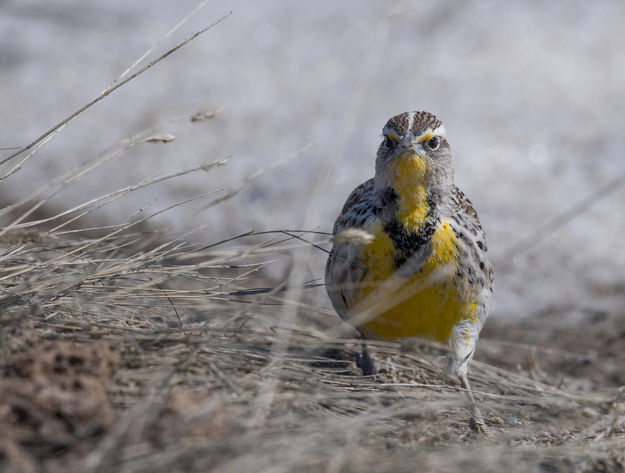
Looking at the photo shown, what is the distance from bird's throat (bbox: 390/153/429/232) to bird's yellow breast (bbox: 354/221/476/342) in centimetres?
12

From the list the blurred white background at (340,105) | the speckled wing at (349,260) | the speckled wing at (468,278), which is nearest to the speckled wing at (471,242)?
the speckled wing at (468,278)

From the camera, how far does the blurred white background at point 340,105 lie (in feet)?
23.4

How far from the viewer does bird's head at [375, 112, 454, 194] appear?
13.5 ft

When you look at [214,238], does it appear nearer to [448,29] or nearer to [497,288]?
[497,288]

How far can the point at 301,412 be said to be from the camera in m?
2.84

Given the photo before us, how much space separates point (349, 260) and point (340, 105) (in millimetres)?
4288

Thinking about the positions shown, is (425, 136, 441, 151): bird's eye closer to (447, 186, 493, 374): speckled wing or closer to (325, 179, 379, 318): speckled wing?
(447, 186, 493, 374): speckled wing

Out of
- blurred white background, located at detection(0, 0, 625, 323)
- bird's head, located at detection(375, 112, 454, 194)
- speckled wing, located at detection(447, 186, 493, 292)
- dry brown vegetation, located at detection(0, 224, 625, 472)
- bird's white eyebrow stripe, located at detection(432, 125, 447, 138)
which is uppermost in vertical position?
blurred white background, located at detection(0, 0, 625, 323)

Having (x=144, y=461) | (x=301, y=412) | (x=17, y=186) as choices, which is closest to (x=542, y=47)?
(x=17, y=186)

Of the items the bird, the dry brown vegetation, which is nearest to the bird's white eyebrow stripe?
the bird

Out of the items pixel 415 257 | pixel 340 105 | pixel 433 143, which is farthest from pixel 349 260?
pixel 340 105

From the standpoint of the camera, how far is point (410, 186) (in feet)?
13.4

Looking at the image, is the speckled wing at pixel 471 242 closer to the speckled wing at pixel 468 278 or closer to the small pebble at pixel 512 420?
the speckled wing at pixel 468 278

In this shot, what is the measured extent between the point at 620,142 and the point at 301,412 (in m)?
6.14
